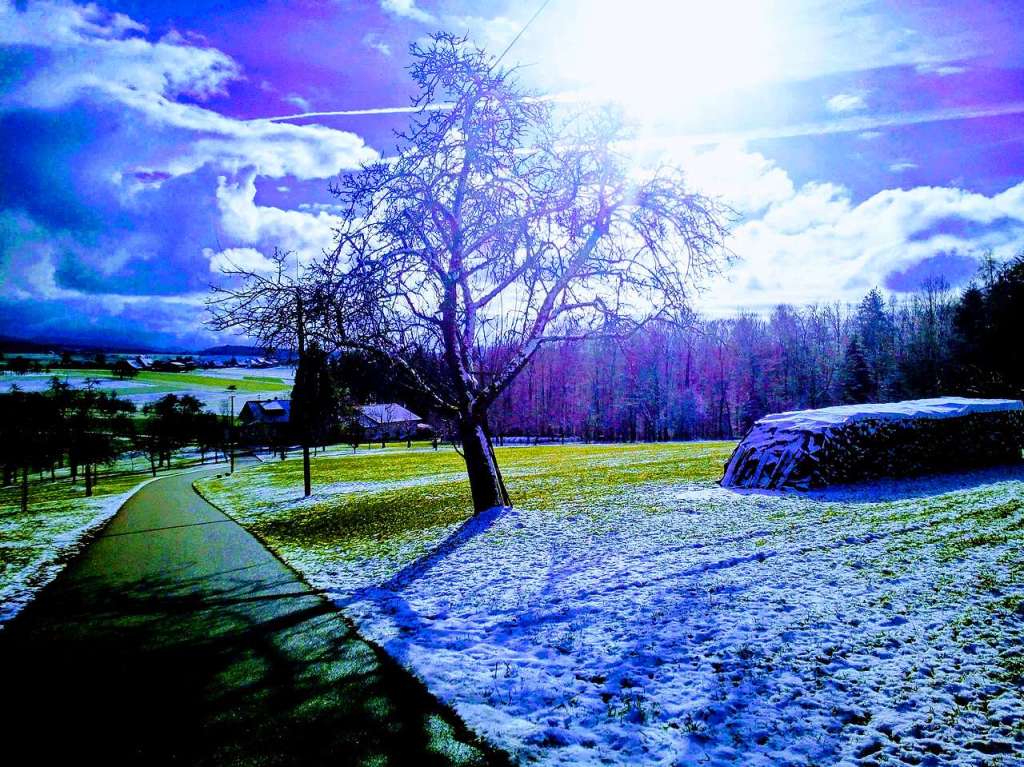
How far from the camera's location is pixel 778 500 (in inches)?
509

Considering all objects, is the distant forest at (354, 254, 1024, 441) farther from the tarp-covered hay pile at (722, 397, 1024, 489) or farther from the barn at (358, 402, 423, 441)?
the tarp-covered hay pile at (722, 397, 1024, 489)

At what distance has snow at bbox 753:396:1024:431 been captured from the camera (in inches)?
581

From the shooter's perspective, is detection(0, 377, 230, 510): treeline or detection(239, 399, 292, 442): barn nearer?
detection(0, 377, 230, 510): treeline

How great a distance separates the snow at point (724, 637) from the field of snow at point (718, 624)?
21 millimetres

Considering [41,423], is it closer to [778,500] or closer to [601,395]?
[778,500]

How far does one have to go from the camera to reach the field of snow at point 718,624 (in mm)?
3764

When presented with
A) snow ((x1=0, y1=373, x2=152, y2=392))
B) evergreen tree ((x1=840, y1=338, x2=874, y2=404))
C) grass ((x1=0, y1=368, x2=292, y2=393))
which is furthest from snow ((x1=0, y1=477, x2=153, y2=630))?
evergreen tree ((x1=840, y1=338, x2=874, y2=404))

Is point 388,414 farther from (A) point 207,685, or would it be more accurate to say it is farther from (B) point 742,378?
(A) point 207,685

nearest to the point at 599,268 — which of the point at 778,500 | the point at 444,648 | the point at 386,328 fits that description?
the point at 386,328

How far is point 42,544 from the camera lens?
509 inches

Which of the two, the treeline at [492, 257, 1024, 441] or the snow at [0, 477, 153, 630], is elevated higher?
the treeline at [492, 257, 1024, 441]

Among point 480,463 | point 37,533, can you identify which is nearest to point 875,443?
point 480,463

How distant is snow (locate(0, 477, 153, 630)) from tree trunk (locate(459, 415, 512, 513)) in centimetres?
831

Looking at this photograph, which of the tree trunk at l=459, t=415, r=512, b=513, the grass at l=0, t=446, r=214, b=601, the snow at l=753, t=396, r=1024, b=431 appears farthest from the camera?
the snow at l=753, t=396, r=1024, b=431
